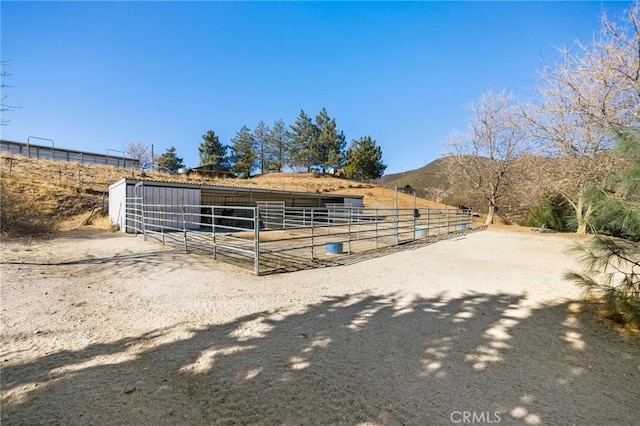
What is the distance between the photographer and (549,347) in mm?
2645

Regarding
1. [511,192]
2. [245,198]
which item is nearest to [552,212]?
[511,192]

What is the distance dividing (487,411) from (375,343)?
1032 millimetres

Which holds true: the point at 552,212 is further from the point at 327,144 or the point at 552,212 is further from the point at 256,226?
the point at 327,144

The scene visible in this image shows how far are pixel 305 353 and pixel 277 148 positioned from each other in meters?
48.4

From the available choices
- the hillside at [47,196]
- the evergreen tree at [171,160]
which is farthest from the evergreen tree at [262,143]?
the hillside at [47,196]

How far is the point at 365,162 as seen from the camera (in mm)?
41375

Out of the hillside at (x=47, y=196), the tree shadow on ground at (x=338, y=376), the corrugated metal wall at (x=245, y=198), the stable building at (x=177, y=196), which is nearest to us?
the tree shadow on ground at (x=338, y=376)

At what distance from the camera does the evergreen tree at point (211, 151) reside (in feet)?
140

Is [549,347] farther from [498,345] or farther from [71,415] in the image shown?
[71,415]

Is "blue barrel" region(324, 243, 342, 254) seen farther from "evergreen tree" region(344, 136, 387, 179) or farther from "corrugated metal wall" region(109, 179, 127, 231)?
"evergreen tree" region(344, 136, 387, 179)

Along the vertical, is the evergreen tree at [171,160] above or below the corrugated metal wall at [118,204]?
above

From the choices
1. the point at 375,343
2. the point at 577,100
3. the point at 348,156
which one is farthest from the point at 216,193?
the point at 348,156

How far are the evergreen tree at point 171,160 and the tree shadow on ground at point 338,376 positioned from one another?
144 ft

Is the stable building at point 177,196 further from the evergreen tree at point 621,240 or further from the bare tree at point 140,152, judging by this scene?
the bare tree at point 140,152
